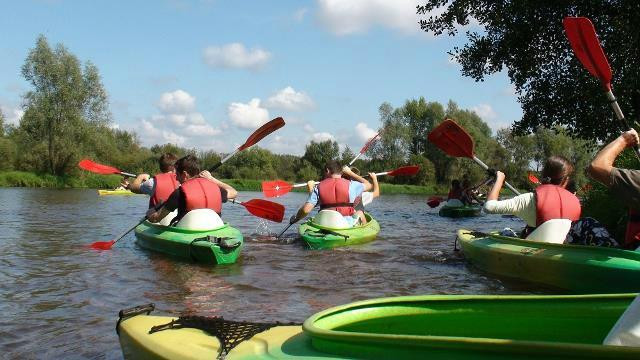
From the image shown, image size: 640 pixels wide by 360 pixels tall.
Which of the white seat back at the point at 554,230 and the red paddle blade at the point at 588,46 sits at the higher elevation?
the red paddle blade at the point at 588,46

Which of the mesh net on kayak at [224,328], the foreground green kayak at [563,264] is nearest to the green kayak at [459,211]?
the foreground green kayak at [563,264]

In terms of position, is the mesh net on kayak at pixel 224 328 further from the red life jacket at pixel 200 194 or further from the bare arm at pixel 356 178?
the bare arm at pixel 356 178

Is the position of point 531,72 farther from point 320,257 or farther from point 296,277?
point 296,277

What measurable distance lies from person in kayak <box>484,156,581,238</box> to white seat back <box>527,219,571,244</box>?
46 mm

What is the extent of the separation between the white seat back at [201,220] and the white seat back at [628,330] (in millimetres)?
6049

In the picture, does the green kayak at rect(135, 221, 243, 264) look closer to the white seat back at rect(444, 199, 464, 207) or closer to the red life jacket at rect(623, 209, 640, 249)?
the red life jacket at rect(623, 209, 640, 249)

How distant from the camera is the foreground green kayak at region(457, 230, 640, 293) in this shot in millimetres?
5105

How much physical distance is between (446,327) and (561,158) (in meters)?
3.77

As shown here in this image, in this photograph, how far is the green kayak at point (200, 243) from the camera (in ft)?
23.8

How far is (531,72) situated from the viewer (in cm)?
1322

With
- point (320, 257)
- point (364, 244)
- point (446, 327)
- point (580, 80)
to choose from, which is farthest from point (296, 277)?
point (580, 80)

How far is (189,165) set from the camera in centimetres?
771

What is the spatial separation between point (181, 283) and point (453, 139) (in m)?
4.15

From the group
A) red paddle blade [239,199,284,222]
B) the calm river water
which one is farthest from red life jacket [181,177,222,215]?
red paddle blade [239,199,284,222]
